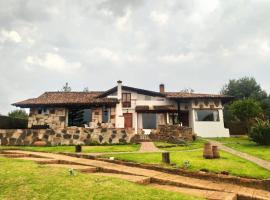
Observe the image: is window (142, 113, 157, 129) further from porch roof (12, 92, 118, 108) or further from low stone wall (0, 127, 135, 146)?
low stone wall (0, 127, 135, 146)

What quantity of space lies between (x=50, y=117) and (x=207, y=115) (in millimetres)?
17872

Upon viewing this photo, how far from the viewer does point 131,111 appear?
29500 millimetres

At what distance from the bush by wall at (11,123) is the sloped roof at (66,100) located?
216 cm

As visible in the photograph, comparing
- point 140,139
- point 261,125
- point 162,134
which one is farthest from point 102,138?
point 261,125

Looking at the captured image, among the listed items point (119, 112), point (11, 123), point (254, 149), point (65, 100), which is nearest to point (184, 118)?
point (119, 112)

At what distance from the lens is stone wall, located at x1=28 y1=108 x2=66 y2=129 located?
28641mm

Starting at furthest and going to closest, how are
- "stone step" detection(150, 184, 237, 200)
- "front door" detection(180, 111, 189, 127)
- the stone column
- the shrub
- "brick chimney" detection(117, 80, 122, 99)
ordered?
"front door" detection(180, 111, 189, 127) < "brick chimney" detection(117, 80, 122, 99) < the stone column < the shrub < "stone step" detection(150, 184, 237, 200)

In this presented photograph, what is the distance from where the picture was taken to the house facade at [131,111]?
94.1 ft

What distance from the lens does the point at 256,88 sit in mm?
46188

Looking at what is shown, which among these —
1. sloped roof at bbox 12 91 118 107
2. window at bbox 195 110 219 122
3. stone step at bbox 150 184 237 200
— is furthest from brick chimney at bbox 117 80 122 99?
stone step at bbox 150 184 237 200

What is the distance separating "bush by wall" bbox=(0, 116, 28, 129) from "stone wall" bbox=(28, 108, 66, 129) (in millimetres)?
1154

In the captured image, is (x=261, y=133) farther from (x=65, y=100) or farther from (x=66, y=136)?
(x=65, y=100)

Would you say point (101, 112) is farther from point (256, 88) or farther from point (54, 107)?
point (256, 88)

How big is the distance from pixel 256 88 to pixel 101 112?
1217 inches
